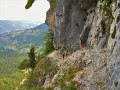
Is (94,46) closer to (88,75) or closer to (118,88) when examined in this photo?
(88,75)

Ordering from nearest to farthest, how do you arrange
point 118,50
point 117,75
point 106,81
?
point 117,75 < point 118,50 < point 106,81

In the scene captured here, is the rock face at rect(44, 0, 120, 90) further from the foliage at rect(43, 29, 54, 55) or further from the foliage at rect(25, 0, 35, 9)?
the foliage at rect(43, 29, 54, 55)

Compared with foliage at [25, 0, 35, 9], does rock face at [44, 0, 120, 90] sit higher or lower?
lower

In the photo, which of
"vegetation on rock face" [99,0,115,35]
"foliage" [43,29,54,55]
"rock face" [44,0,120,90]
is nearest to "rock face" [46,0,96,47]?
"rock face" [44,0,120,90]

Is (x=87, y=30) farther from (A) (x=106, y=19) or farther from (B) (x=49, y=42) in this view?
(B) (x=49, y=42)

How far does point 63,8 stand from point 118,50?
24.6 meters

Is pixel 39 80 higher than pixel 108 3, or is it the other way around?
pixel 108 3

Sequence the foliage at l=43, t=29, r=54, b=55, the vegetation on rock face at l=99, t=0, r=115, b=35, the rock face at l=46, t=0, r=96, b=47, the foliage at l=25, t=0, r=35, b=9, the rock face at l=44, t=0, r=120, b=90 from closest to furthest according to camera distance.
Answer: the rock face at l=44, t=0, r=120, b=90
the vegetation on rock face at l=99, t=0, r=115, b=35
the foliage at l=25, t=0, r=35, b=9
the rock face at l=46, t=0, r=96, b=47
the foliage at l=43, t=29, r=54, b=55

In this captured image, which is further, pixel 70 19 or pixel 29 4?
pixel 70 19

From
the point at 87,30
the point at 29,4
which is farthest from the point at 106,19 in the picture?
the point at 29,4

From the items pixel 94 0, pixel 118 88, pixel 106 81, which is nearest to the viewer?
pixel 118 88

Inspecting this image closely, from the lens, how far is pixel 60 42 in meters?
37.3

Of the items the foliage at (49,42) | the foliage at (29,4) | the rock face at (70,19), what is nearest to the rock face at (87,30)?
the rock face at (70,19)

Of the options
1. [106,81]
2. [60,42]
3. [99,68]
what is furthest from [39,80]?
[106,81]
